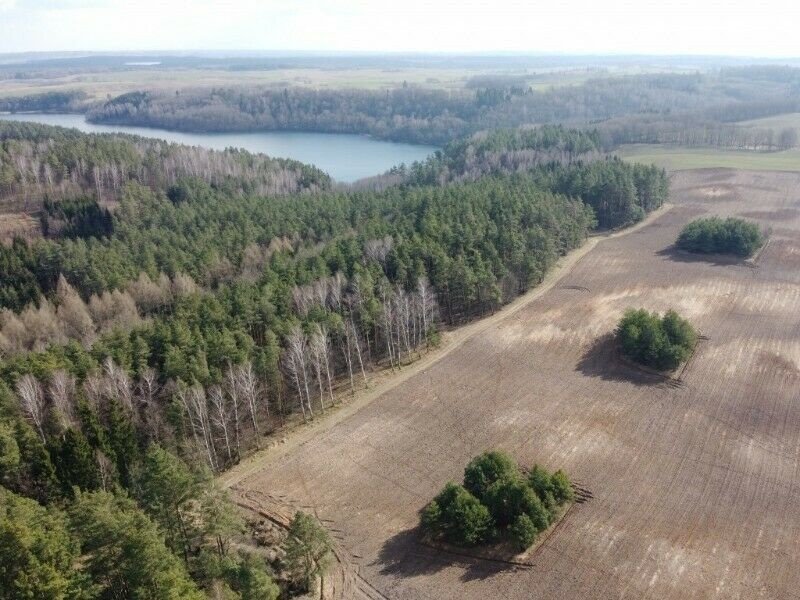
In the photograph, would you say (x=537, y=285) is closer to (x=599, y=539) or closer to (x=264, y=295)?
(x=264, y=295)

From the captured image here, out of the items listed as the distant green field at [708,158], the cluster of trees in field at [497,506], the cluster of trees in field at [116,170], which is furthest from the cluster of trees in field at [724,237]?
the cluster of trees in field at [116,170]

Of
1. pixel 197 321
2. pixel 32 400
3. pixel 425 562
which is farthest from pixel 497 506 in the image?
pixel 32 400

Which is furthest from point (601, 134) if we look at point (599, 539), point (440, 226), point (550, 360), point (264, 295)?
point (599, 539)

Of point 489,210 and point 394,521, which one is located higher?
point 489,210

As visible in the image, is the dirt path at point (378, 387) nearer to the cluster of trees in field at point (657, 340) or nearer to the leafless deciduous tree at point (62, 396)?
the leafless deciduous tree at point (62, 396)

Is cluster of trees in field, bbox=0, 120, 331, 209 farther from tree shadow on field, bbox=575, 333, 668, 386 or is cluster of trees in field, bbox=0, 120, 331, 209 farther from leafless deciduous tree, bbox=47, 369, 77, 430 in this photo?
leafless deciduous tree, bbox=47, 369, 77, 430
